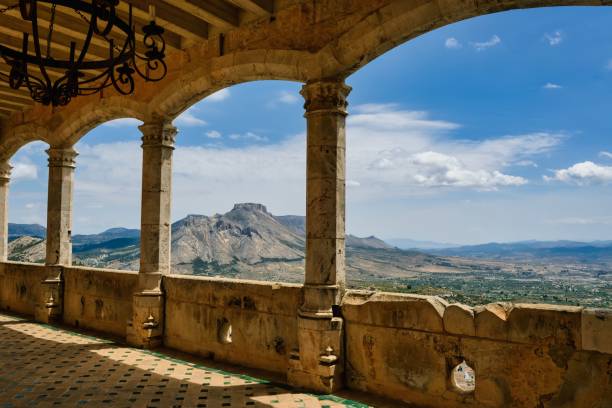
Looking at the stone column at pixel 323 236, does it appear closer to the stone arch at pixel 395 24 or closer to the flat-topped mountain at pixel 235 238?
the stone arch at pixel 395 24

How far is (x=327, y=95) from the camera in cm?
467

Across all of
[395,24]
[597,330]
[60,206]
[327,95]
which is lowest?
[597,330]

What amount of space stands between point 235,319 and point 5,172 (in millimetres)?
8176

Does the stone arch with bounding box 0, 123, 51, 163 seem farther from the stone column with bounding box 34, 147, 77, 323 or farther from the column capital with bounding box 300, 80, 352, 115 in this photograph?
the column capital with bounding box 300, 80, 352, 115

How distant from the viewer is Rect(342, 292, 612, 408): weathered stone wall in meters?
3.16

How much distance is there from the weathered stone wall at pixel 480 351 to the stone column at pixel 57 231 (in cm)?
635

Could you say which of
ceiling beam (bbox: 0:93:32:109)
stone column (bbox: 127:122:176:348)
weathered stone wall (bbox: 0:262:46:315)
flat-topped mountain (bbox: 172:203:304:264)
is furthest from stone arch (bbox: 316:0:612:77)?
flat-topped mountain (bbox: 172:203:304:264)

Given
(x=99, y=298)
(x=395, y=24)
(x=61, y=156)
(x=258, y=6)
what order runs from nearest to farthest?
(x=395, y=24) → (x=258, y=6) → (x=99, y=298) → (x=61, y=156)

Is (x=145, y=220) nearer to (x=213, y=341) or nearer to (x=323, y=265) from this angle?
(x=213, y=341)

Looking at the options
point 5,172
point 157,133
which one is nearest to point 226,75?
point 157,133

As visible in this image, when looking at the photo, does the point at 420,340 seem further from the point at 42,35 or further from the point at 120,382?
the point at 42,35

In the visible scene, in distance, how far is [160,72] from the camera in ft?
21.8

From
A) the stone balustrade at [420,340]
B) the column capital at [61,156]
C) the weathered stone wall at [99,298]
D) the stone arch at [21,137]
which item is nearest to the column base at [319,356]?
the stone balustrade at [420,340]

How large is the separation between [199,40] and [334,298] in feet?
13.2
